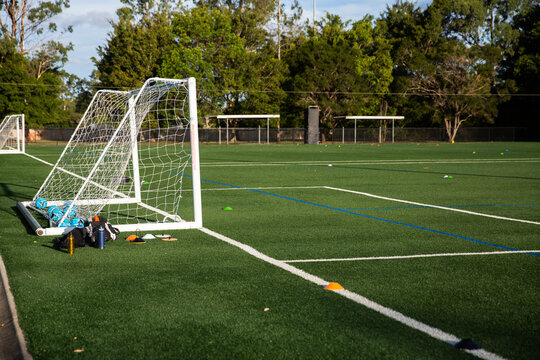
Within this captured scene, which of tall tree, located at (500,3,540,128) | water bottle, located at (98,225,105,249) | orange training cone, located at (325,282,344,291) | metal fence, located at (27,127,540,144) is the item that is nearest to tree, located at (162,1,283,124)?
metal fence, located at (27,127,540,144)

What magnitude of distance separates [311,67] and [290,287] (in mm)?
57041

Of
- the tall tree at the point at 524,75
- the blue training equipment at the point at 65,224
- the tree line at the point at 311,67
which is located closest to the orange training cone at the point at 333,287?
the blue training equipment at the point at 65,224

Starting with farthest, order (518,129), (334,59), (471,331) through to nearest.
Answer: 1. (518,129)
2. (334,59)
3. (471,331)

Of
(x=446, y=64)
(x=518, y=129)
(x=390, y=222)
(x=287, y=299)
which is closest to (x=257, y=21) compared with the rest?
(x=446, y=64)

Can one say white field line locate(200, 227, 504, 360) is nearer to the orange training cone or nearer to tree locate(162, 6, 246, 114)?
the orange training cone

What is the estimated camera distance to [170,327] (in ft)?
13.2

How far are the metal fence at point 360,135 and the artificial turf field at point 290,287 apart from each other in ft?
170

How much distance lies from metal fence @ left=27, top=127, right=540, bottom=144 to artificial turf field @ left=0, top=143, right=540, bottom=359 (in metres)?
51.7

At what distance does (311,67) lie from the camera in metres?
60.4

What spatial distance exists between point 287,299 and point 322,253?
6.27ft

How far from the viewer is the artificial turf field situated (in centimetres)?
372

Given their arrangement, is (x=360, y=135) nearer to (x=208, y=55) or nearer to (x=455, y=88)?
(x=455, y=88)

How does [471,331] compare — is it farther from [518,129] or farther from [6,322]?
[518,129]

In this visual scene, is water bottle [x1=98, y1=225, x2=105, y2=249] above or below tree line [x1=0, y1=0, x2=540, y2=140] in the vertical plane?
below
